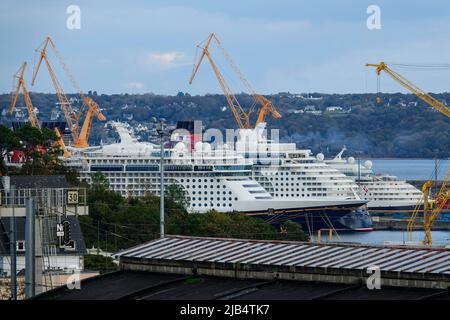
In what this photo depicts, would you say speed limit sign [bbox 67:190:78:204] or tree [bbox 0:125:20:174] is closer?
speed limit sign [bbox 67:190:78:204]

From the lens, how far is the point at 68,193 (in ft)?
145

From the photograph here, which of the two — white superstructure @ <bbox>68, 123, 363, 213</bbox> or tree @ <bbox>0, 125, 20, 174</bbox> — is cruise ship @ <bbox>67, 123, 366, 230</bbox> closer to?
white superstructure @ <bbox>68, 123, 363, 213</bbox>

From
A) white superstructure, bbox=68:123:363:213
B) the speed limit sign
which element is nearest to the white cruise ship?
white superstructure, bbox=68:123:363:213

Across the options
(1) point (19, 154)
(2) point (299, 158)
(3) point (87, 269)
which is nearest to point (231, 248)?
(3) point (87, 269)

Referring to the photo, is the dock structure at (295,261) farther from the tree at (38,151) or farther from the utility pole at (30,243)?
the tree at (38,151)

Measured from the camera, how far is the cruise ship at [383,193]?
13575 cm

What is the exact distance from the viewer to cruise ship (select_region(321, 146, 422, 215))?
445 ft

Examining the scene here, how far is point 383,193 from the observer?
454 ft

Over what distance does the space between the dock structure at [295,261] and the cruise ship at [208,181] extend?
78319 mm

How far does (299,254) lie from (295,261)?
2.25 ft

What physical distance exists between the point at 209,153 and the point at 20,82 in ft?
81.6

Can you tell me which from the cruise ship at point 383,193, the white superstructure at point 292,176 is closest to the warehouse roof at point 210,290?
the white superstructure at point 292,176

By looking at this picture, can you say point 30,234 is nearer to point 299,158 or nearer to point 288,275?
point 288,275

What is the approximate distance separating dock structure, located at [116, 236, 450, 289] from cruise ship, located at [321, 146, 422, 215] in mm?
102117
